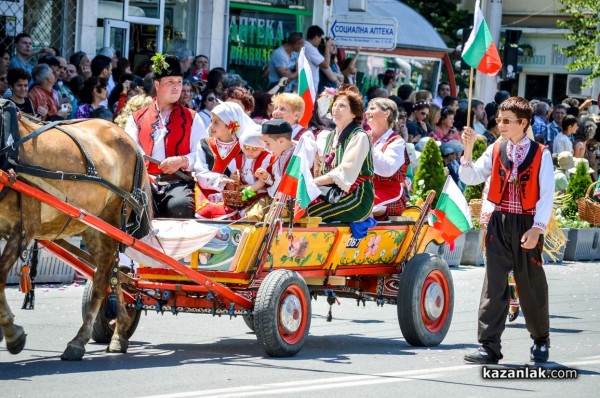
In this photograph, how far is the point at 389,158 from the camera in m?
11.0

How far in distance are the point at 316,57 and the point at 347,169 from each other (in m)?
10.3

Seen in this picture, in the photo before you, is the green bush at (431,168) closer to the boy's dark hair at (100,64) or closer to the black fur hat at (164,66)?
the boy's dark hair at (100,64)

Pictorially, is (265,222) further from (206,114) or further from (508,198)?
(206,114)

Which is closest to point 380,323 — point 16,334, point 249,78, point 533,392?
point 533,392

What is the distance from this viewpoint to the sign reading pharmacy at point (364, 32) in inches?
907

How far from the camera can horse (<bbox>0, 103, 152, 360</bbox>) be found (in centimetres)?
890

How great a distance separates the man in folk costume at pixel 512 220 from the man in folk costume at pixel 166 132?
2.25 metres

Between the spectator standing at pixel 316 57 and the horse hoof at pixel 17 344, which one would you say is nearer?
the horse hoof at pixel 17 344

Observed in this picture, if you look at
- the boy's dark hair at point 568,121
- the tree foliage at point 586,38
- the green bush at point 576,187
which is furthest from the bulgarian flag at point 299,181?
the tree foliage at point 586,38

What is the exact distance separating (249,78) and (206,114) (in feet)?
24.4

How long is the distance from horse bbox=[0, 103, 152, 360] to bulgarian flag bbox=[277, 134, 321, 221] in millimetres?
1077

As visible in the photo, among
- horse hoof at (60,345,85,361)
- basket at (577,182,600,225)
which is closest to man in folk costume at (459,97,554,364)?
horse hoof at (60,345,85,361)

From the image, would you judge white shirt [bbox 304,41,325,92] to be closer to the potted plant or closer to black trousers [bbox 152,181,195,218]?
the potted plant

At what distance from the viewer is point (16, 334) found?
886 cm
